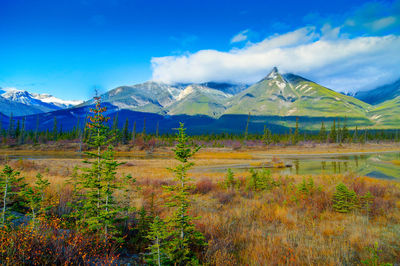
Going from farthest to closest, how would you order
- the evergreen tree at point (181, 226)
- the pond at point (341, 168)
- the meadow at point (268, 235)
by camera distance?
the pond at point (341, 168)
the evergreen tree at point (181, 226)
the meadow at point (268, 235)

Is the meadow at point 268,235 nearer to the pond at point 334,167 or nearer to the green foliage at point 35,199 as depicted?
the green foliage at point 35,199

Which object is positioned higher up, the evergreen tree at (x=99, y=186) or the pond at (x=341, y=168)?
the evergreen tree at (x=99, y=186)

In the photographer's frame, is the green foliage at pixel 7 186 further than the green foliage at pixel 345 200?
No

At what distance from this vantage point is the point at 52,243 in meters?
4.75

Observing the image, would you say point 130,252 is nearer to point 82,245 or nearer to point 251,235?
point 82,245

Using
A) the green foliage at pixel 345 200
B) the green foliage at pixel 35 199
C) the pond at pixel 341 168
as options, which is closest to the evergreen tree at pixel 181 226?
the green foliage at pixel 35 199

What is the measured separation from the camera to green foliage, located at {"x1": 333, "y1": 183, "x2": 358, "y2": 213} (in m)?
10.7

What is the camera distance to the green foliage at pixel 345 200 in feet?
35.1

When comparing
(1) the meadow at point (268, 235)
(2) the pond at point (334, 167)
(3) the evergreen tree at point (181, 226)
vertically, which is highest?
(3) the evergreen tree at point (181, 226)

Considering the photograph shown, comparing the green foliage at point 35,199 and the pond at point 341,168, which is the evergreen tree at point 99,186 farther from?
the pond at point 341,168

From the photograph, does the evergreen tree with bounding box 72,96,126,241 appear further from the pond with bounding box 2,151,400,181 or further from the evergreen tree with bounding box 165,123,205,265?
the pond with bounding box 2,151,400,181

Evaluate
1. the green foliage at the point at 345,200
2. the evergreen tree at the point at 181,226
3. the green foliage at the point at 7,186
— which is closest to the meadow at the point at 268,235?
the green foliage at the point at 345,200

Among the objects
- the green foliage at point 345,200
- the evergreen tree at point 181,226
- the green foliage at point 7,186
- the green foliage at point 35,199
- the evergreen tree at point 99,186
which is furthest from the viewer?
the green foliage at point 345,200

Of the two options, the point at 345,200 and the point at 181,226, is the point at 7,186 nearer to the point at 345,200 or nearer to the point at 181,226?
the point at 181,226
